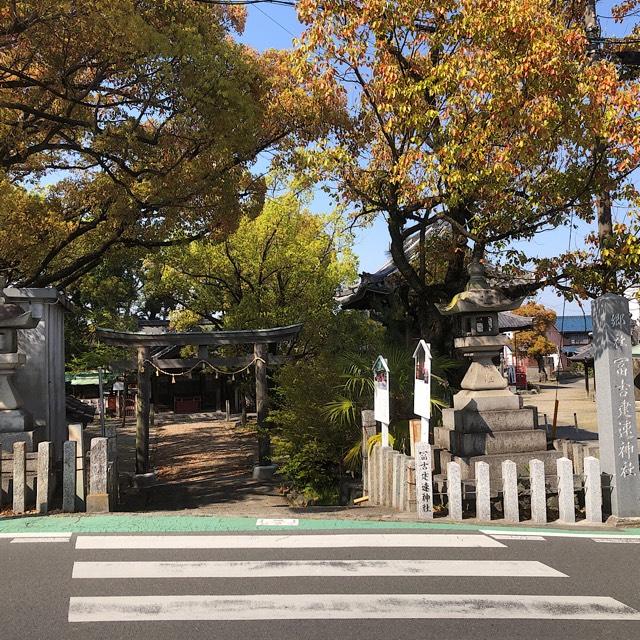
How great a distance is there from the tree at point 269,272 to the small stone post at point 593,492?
12028 millimetres

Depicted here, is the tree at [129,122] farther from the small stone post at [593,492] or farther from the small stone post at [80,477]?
the small stone post at [593,492]

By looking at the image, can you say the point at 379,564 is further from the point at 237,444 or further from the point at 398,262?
the point at 237,444

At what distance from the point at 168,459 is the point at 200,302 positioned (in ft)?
23.5

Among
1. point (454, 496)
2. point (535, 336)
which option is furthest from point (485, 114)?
point (535, 336)

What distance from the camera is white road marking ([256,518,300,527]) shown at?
22.4ft

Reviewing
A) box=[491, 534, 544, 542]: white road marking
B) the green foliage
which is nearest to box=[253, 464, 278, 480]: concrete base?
the green foliage

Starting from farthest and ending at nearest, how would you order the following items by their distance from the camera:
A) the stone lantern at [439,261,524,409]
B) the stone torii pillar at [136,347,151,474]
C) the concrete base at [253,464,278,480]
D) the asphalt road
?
the concrete base at [253,464,278,480] < the stone torii pillar at [136,347,151,474] < the stone lantern at [439,261,524,409] < the asphalt road

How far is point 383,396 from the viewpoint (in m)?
8.85

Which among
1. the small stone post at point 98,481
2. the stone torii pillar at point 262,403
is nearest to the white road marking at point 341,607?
the small stone post at point 98,481

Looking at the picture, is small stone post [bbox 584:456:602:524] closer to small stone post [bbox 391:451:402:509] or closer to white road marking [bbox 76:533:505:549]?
white road marking [bbox 76:533:505:549]

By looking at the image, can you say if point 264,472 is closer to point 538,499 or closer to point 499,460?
point 499,460

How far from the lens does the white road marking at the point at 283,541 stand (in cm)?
580

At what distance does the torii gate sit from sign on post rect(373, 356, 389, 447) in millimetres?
5256

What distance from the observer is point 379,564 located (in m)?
5.25
